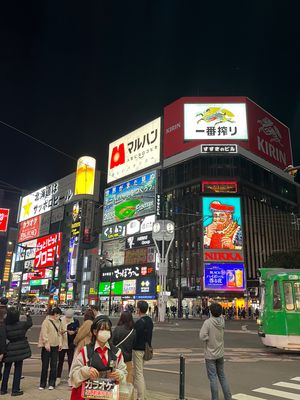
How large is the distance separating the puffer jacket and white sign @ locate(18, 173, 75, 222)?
330ft

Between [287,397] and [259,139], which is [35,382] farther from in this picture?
[259,139]

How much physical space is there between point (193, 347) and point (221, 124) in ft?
202

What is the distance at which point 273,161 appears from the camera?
273 feet

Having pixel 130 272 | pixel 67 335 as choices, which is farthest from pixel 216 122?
pixel 67 335

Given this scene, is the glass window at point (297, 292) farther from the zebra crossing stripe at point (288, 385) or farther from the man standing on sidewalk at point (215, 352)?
the man standing on sidewalk at point (215, 352)

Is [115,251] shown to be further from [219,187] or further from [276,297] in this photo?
[276,297]

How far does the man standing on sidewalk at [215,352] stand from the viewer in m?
6.69

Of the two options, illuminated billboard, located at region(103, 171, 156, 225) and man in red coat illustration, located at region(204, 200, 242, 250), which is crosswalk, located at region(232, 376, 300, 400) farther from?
illuminated billboard, located at region(103, 171, 156, 225)

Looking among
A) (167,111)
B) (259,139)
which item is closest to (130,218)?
(167,111)

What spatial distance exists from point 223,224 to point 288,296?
55.1 metres

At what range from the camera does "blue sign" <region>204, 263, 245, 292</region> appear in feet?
217

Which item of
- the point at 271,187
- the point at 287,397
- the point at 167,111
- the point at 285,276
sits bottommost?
the point at 287,397

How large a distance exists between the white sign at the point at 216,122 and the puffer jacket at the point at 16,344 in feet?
230

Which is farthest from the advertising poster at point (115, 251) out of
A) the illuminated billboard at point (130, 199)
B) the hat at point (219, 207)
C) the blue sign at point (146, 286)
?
the hat at point (219, 207)
